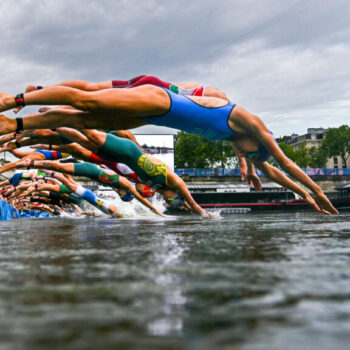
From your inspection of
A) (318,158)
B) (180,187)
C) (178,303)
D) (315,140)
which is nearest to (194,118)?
(178,303)

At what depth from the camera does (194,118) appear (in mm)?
4414

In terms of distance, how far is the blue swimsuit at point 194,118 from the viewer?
4.21 metres

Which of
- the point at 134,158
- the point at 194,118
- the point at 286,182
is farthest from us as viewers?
the point at 134,158

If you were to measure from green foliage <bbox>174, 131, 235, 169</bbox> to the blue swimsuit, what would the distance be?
59497 mm

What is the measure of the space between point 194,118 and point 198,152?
197 ft

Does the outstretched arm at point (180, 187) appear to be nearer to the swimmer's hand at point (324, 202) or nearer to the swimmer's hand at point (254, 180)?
the swimmer's hand at point (254, 180)

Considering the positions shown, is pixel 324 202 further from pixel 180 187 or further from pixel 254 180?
pixel 180 187

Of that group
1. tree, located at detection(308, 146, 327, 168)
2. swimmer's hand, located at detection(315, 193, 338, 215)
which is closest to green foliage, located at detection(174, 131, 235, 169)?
tree, located at detection(308, 146, 327, 168)

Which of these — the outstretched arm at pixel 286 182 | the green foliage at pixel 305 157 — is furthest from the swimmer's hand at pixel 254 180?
the green foliage at pixel 305 157

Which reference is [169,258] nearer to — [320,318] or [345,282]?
[345,282]

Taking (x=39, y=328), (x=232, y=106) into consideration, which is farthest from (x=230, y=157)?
(x=39, y=328)

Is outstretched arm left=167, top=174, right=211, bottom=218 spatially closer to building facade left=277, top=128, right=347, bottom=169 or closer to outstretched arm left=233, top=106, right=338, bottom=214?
outstretched arm left=233, top=106, right=338, bottom=214

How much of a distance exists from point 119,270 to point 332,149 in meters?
73.2

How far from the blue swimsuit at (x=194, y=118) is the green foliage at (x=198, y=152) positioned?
59.5m
